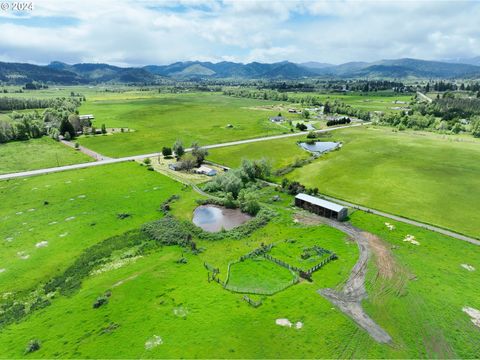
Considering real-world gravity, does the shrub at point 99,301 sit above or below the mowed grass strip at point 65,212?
below

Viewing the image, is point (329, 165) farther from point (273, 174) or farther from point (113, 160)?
point (113, 160)

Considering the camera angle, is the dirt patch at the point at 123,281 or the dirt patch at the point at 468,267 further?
the dirt patch at the point at 468,267

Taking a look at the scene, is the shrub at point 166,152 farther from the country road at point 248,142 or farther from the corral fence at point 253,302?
the corral fence at point 253,302

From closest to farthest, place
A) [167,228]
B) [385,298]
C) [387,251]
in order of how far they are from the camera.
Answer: [385,298], [387,251], [167,228]

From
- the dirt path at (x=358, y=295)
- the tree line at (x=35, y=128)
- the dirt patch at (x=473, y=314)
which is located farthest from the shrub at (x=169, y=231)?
the tree line at (x=35, y=128)

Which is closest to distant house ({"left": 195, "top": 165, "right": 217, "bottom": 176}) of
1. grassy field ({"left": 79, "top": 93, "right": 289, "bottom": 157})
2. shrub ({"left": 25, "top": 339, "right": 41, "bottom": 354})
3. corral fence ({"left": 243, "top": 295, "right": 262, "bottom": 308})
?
grassy field ({"left": 79, "top": 93, "right": 289, "bottom": 157})

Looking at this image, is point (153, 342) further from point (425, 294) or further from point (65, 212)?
point (65, 212)

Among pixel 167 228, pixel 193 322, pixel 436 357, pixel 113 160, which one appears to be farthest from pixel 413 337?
pixel 113 160
